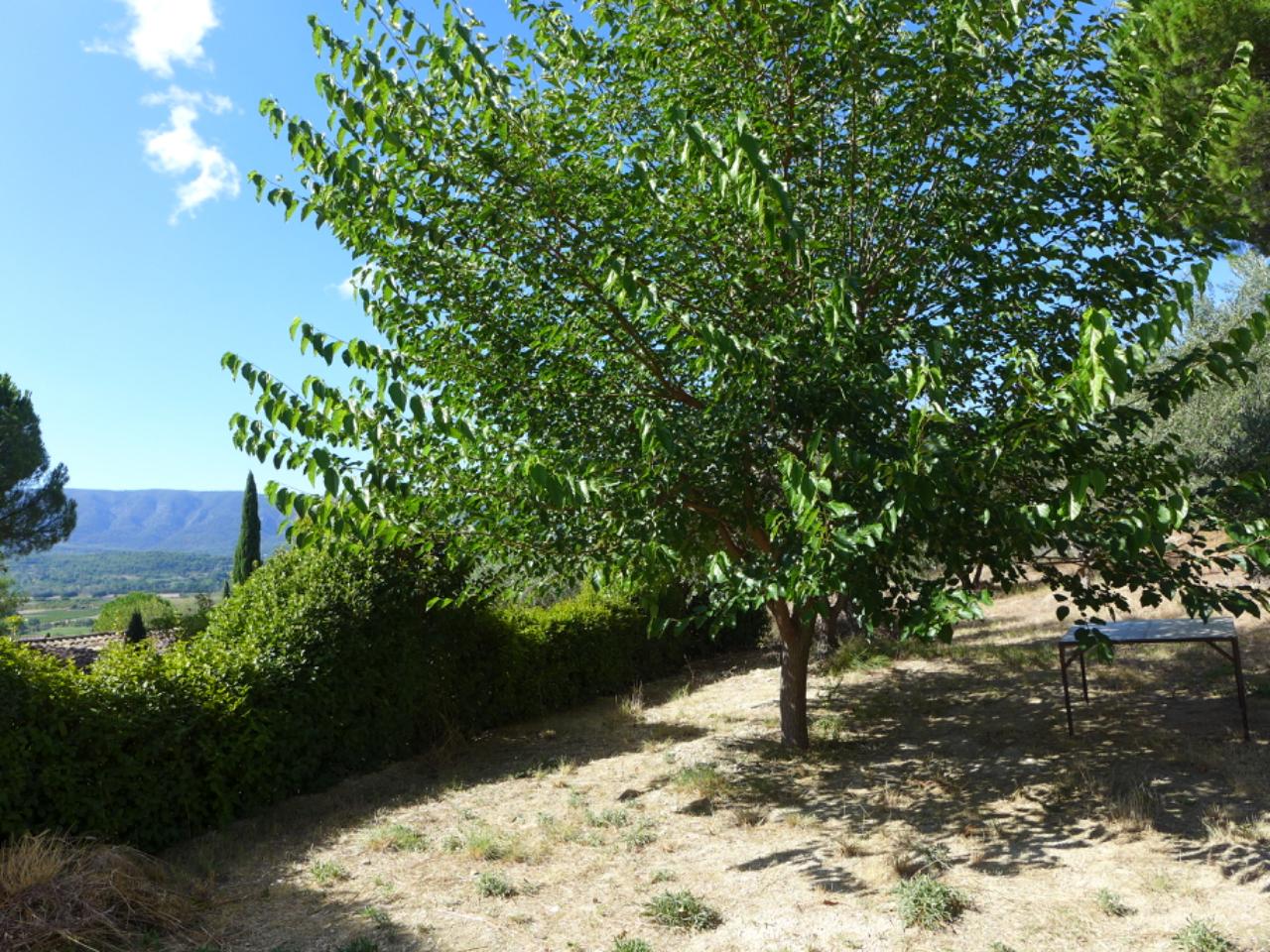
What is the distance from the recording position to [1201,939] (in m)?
4.14

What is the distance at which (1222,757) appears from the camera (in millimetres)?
6984

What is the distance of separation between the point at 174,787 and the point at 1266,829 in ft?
26.7

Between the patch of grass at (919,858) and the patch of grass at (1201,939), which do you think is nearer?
the patch of grass at (1201,939)

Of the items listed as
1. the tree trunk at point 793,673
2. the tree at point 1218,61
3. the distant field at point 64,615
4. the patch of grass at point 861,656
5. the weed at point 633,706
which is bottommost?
the distant field at point 64,615

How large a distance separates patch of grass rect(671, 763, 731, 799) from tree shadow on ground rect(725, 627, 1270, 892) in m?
0.18

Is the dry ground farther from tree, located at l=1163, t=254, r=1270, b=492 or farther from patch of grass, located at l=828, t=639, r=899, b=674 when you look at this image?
tree, located at l=1163, t=254, r=1270, b=492

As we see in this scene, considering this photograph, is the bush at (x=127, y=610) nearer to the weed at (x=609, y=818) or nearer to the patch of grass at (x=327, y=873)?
the patch of grass at (x=327, y=873)

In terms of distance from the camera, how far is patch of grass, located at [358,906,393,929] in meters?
5.07

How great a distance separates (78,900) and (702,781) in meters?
4.68

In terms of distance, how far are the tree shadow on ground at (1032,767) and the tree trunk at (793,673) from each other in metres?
0.22

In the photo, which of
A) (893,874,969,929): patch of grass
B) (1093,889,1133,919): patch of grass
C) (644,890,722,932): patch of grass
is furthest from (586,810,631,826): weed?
(1093,889,1133,919): patch of grass

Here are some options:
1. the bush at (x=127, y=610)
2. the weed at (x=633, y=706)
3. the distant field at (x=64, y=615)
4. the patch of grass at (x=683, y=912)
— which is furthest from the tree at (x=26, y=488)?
the distant field at (x=64, y=615)

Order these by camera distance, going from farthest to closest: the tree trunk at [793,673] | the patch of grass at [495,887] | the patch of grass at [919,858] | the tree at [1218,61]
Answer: the tree at [1218,61]
the tree trunk at [793,673]
the patch of grass at [495,887]
the patch of grass at [919,858]

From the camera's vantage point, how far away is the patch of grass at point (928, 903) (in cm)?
459
